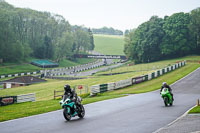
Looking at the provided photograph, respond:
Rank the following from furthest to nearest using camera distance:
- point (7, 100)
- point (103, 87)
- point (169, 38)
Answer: point (169, 38) → point (103, 87) → point (7, 100)

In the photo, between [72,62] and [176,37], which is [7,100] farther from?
[72,62]

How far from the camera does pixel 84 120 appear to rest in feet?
51.6

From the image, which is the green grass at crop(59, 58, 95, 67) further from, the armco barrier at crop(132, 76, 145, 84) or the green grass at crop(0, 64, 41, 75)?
the armco barrier at crop(132, 76, 145, 84)

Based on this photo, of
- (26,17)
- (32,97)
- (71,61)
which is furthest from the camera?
(71,61)

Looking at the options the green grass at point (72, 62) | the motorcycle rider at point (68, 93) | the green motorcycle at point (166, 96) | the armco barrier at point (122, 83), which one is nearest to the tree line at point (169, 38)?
the green grass at point (72, 62)

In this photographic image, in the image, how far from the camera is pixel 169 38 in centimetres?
10050

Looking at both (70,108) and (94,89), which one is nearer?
(70,108)

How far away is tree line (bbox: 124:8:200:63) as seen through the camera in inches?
3910

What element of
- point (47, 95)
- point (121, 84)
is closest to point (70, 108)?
point (121, 84)

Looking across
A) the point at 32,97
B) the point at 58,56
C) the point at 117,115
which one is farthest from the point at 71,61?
the point at 117,115

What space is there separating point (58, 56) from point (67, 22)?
2774 cm

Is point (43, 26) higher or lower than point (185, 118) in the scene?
higher

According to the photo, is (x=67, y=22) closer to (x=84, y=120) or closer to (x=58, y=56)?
(x=58, y=56)

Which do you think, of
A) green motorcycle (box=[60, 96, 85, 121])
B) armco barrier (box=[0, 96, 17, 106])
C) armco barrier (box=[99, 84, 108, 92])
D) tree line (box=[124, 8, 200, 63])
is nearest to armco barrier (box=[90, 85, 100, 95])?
armco barrier (box=[99, 84, 108, 92])
